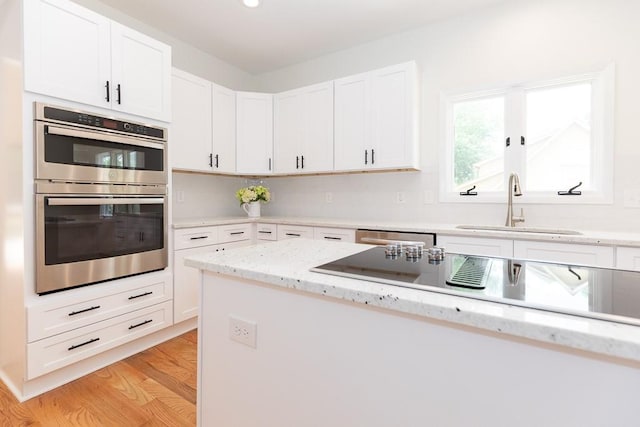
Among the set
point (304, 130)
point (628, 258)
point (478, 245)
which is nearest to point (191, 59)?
point (304, 130)

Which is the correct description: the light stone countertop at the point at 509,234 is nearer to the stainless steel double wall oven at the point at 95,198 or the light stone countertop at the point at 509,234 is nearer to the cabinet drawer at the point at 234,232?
the cabinet drawer at the point at 234,232

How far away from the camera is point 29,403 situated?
184 centimetres

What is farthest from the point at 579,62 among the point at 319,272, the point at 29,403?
the point at 29,403

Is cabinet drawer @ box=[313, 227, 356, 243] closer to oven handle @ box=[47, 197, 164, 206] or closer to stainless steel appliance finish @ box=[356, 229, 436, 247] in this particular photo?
stainless steel appliance finish @ box=[356, 229, 436, 247]

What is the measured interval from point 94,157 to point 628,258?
10.7ft

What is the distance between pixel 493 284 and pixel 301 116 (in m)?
3.00

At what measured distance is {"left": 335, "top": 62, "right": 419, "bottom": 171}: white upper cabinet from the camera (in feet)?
9.64

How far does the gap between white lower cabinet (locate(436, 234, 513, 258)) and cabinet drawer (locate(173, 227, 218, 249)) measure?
6.38 feet

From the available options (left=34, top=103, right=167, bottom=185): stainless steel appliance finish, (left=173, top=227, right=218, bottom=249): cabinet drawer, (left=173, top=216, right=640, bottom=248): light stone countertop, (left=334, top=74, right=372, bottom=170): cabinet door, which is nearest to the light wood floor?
(left=173, top=227, right=218, bottom=249): cabinet drawer

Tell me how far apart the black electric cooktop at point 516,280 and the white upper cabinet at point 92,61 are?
6.64 feet

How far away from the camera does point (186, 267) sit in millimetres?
2832

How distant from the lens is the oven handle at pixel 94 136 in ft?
6.28

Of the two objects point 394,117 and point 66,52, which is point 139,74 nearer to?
point 66,52

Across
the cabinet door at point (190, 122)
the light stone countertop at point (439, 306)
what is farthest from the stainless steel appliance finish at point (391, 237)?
the cabinet door at point (190, 122)
